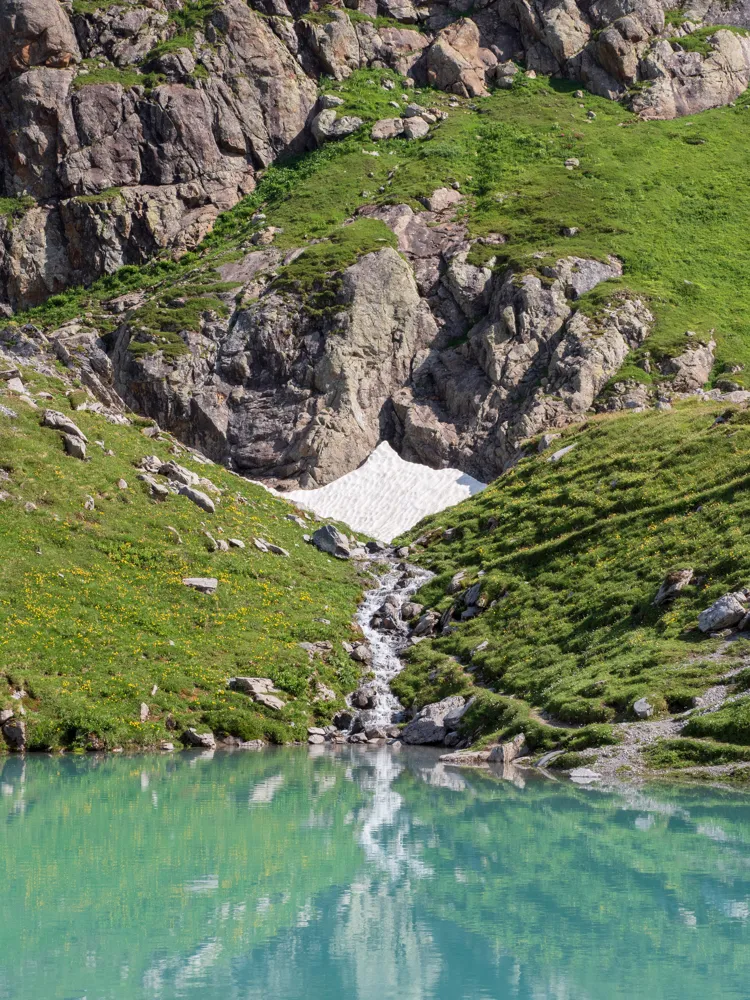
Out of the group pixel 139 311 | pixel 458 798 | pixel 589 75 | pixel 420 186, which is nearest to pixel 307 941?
pixel 458 798

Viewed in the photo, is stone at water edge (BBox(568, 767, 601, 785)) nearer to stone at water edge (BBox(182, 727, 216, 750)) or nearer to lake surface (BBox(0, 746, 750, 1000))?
lake surface (BBox(0, 746, 750, 1000))

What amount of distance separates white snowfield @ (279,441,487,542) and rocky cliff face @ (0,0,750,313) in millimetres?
52177

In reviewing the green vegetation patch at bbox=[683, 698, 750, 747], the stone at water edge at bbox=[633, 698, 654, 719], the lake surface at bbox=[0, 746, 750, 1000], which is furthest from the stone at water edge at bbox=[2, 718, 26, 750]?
the green vegetation patch at bbox=[683, 698, 750, 747]

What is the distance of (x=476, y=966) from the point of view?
13297mm

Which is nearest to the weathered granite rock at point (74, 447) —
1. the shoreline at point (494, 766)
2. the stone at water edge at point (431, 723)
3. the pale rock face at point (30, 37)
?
the shoreline at point (494, 766)

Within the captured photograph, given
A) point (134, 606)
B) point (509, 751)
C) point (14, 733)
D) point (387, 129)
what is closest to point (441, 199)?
point (387, 129)

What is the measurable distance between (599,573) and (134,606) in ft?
76.1

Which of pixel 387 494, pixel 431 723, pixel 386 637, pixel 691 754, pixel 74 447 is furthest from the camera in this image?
pixel 387 494

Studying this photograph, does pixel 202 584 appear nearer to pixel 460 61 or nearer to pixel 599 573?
pixel 599 573

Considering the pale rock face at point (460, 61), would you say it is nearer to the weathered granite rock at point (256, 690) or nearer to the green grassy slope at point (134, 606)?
the green grassy slope at point (134, 606)

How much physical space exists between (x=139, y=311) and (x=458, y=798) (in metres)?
83.3

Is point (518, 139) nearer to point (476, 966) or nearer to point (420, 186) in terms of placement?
point (420, 186)

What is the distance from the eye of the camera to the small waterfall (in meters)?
44.5

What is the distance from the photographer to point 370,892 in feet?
56.2
